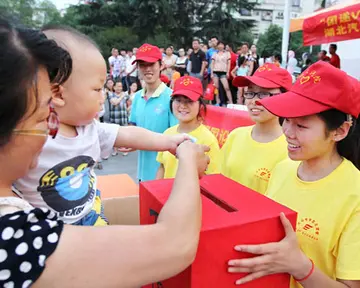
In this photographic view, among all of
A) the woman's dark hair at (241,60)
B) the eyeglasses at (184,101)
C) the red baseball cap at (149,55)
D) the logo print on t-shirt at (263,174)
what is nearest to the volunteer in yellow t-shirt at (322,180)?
the logo print on t-shirt at (263,174)

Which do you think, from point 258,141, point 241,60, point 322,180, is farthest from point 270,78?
point 241,60

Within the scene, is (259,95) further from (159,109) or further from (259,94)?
(159,109)

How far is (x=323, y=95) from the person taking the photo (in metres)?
1.21

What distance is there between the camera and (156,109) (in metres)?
3.00

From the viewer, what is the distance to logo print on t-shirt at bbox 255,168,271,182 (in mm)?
1835

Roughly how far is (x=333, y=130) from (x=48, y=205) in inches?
39.1

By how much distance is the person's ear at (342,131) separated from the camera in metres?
1.27

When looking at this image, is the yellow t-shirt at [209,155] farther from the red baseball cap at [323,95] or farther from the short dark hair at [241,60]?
the short dark hair at [241,60]

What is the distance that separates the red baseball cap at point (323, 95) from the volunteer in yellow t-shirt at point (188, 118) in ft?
3.57

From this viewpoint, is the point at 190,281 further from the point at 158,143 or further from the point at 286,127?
the point at 286,127

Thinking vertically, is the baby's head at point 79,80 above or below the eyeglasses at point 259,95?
above

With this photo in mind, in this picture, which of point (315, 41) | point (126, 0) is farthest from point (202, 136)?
point (126, 0)

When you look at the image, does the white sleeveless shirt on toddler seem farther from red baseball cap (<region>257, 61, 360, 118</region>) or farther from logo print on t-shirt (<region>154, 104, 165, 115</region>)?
logo print on t-shirt (<region>154, 104, 165, 115</region>)

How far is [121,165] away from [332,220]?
4890 mm
